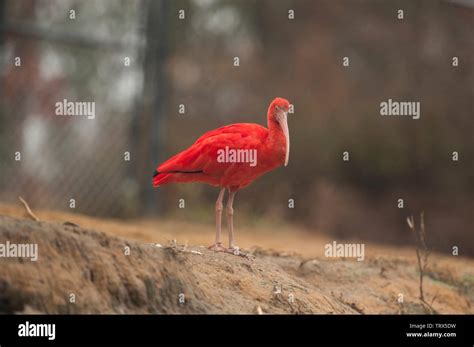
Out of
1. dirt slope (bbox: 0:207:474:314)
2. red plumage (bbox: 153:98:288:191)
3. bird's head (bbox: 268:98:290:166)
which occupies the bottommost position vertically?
dirt slope (bbox: 0:207:474:314)

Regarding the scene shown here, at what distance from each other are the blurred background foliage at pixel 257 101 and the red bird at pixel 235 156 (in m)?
5.98

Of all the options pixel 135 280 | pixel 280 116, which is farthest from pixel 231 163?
pixel 135 280

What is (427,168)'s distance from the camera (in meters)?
15.0

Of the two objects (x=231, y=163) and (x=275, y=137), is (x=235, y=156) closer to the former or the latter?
(x=231, y=163)

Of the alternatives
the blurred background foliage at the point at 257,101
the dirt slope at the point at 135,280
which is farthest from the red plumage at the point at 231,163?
the blurred background foliage at the point at 257,101

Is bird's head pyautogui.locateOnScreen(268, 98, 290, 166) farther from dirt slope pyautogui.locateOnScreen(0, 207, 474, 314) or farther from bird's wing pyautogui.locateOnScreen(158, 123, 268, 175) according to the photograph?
dirt slope pyautogui.locateOnScreen(0, 207, 474, 314)

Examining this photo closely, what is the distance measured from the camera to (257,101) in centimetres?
1597

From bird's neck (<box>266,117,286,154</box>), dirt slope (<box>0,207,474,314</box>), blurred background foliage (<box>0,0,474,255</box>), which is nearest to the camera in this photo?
dirt slope (<box>0,207,474,314</box>)

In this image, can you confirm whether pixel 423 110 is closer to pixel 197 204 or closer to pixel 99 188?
pixel 197 204

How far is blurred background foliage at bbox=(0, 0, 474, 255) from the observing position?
467 inches

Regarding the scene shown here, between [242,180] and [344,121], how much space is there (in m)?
11.0

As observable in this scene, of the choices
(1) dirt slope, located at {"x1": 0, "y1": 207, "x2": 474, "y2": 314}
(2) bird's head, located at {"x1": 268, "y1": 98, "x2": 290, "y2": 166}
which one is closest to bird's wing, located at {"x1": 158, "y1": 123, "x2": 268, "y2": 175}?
(2) bird's head, located at {"x1": 268, "y1": 98, "x2": 290, "y2": 166}

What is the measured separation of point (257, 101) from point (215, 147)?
10585mm

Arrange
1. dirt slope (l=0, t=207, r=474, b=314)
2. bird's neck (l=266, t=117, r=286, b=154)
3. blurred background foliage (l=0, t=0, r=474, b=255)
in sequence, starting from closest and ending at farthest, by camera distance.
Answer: dirt slope (l=0, t=207, r=474, b=314) → bird's neck (l=266, t=117, r=286, b=154) → blurred background foliage (l=0, t=0, r=474, b=255)
